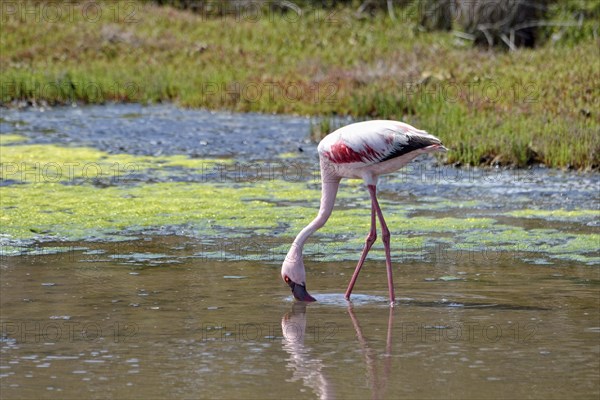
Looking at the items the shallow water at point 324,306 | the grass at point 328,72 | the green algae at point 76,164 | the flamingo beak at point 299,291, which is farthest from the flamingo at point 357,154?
the grass at point 328,72

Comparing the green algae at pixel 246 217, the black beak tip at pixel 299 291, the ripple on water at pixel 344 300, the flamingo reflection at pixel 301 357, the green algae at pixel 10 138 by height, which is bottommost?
the flamingo reflection at pixel 301 357

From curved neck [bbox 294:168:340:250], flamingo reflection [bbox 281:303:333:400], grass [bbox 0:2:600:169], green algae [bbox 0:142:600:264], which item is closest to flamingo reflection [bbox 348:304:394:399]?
flamingo reflection [bbox 281:303:333:400]

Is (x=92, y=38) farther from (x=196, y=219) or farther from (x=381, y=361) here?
(x=381, y=361)

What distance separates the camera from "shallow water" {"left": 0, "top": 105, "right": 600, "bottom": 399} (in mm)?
6320

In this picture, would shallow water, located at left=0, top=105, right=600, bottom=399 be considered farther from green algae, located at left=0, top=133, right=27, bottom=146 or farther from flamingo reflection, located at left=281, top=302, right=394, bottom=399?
green algae, located at left=0, top=133, right=27, bottom=146

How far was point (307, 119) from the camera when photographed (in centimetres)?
2152

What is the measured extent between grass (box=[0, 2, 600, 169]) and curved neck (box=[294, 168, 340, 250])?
7.18m

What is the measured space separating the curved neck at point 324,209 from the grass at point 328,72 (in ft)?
23.6

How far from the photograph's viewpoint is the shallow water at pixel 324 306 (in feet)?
20.7

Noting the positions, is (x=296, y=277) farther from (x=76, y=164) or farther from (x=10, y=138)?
(x=10, y=138)

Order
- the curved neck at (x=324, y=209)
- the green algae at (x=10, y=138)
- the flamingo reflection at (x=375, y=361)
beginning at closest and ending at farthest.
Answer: the flamingo reflection at (x=375, y=361) → the curved neck at (x=324, y=209) → the green algae at (x=10, y=138)

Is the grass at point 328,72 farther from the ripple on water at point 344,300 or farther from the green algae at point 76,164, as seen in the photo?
the ripple on water at point 344,300

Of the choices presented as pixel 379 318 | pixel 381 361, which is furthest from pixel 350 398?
pixel 379 318

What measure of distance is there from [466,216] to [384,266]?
259 cm
